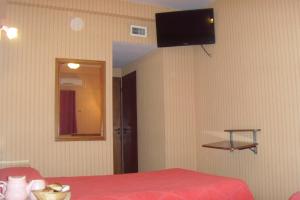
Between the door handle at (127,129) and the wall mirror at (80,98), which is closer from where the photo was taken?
the wall mirror at (80,98)

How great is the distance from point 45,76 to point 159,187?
2176 millimetres

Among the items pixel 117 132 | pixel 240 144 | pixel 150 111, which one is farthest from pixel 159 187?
pixel 117 132

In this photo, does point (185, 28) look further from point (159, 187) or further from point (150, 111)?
point (159, 187)

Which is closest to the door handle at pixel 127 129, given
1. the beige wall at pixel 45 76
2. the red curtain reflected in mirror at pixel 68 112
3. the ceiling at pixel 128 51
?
the ceiling at pixel 128 51

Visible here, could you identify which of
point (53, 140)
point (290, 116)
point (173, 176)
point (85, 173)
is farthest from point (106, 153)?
point (290, 116)

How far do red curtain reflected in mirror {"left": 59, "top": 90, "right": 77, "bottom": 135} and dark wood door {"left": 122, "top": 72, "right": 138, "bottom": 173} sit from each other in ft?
4.77

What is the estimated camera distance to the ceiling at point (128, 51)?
4266 millimetres

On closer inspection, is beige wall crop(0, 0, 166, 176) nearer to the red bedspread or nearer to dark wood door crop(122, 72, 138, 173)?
the red bedspread

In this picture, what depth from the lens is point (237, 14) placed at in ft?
11.7

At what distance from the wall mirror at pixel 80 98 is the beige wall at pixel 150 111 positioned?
32.9 inches

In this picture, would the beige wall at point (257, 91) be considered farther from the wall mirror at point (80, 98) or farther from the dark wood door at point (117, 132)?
the dark wood door at point (117, 132)

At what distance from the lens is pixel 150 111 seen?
458 centimetres

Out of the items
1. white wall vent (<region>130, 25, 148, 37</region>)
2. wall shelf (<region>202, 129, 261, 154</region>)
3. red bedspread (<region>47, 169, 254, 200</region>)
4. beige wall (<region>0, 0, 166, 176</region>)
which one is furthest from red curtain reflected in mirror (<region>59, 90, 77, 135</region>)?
wall shelf (<region>202, 129, 261, 154</region>)

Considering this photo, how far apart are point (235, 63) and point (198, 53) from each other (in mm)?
807
